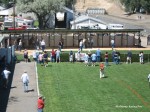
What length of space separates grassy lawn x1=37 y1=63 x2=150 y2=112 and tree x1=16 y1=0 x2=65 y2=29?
45952mm

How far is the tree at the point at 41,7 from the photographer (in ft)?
292

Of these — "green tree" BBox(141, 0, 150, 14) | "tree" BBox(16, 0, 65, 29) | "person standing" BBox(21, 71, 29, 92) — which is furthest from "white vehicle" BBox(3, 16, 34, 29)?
"person standing" BBox(21, 71, 29, 92)

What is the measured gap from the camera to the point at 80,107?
28906 mm

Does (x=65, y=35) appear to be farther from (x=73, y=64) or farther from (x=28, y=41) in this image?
(x=73, y=64)

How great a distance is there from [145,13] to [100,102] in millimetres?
100178

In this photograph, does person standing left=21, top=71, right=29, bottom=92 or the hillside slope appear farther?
the hillside slope

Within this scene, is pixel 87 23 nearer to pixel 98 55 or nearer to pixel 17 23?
pixel 17 23

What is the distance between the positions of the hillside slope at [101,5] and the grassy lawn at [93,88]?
104241mm

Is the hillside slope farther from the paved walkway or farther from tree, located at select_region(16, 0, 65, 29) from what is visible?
the paved walkway

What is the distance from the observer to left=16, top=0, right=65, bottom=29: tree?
8912 cm

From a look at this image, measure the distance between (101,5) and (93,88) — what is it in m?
122

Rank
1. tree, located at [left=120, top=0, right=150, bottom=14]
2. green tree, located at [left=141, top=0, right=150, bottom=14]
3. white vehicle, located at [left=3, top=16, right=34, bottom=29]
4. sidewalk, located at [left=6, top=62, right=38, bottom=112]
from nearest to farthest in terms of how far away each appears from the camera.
→ sidewalk, located at [left=6, top=62, right=38, bottom=112] → white vehicle, located at [left=3, top=16, right=34, bottom=29] → green tree, located at [left=141, top=0, right=150, bottom=14] → tree, located at [left=120, top=0, right=150, bottom=14]

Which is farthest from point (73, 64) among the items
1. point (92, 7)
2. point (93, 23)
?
point (92, 7)

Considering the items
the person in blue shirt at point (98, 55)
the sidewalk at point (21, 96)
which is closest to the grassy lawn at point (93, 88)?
the sidewalk at point (21, 96)
